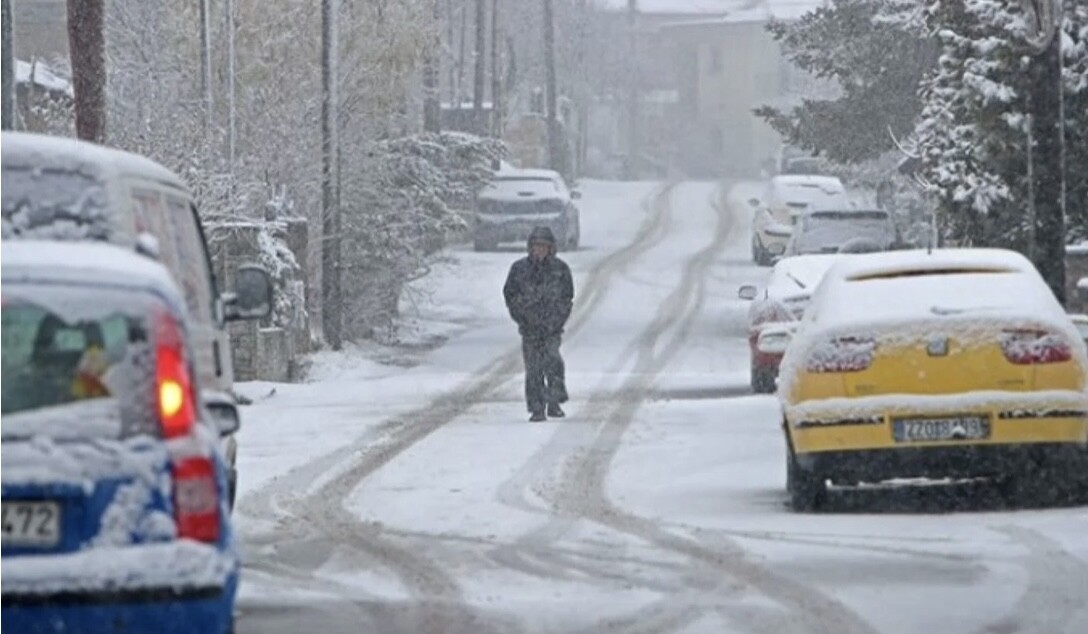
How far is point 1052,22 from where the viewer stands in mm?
20391

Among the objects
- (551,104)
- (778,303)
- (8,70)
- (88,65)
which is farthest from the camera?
(551,104)

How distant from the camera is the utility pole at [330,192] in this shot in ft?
113

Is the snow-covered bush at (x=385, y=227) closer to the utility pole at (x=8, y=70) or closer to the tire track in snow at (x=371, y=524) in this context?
the utility pole at (x=8, y=70)

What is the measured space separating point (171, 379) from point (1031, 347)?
7.21 meters

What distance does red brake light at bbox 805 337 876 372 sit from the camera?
45.4 feet

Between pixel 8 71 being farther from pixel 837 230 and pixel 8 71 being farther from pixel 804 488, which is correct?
pixel 804 488

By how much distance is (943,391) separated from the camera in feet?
45.3

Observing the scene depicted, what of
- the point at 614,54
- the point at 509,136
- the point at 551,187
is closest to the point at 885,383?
the point at 551,187

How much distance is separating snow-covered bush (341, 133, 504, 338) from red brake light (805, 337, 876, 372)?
903 inches

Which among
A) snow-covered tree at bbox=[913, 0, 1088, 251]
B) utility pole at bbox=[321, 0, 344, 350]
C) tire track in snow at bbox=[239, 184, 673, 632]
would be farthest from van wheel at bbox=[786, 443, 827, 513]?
utility pole at bbox=[321, 0, 344, 350]

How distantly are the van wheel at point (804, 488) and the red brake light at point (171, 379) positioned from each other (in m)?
6.94

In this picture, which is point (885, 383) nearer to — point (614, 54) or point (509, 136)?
point (509, 136)

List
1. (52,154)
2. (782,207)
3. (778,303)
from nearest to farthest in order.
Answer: (52,154) → (778,303) → (782,207)

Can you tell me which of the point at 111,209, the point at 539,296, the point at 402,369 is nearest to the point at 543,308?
the point at 539,296
